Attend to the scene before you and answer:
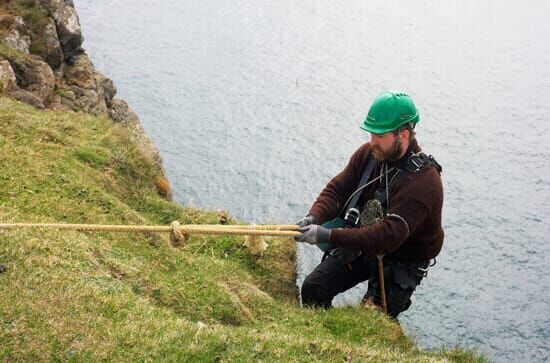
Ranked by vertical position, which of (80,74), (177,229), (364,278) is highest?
(80,74)

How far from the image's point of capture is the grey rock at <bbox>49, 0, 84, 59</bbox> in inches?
891

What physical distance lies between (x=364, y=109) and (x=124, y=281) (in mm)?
28580

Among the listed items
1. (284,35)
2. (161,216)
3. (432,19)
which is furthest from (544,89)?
(161,216)

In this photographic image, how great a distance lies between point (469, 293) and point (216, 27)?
3187 centimetres

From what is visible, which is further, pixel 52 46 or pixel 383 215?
pixel 52 46

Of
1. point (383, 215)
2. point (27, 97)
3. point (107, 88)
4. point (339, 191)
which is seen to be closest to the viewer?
point (383, 215)

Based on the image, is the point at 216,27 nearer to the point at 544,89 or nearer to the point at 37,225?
the point at 544,89

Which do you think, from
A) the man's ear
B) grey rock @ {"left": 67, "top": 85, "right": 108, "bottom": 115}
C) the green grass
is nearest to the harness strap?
the man's ear

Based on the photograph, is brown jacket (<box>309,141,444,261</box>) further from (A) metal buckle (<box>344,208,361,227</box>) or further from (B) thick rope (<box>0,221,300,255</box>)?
(B) thick rope (<box>0,221,300,255</box>)

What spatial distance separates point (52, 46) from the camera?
2191 cm

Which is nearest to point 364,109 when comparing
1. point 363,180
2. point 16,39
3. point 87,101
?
point 87,101

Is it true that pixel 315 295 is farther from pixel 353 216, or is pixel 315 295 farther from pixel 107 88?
pixel 107 88

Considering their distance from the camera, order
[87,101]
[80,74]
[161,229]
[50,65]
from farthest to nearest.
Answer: [80,74]
[87,101]
[50,65]
[161,229]

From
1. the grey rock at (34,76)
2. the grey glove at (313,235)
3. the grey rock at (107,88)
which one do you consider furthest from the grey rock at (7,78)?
the grey glove at (313,235)
